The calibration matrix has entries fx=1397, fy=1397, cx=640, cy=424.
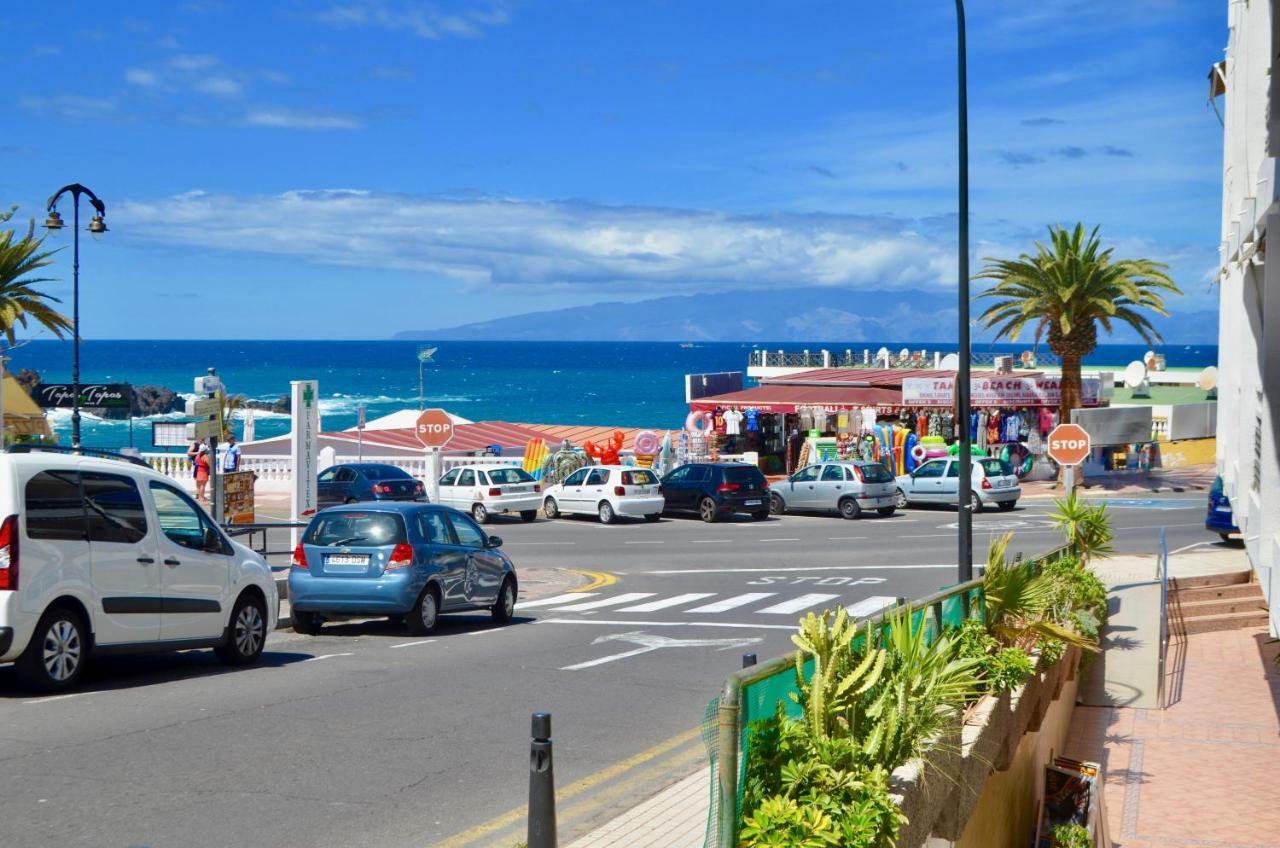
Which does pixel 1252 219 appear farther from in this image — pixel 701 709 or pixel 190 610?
pixel 190 610

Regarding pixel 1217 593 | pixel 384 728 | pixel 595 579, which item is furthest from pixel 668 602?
pixel 384 728

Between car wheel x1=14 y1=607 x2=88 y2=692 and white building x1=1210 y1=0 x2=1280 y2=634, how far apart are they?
10174 mm

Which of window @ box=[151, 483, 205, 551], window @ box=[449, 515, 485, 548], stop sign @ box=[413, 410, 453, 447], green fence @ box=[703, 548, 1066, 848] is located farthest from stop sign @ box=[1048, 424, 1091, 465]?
green fence @ box=[703, 548, 1066, 848]

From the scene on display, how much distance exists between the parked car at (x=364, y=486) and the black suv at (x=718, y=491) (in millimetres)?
7450

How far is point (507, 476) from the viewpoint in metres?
38.5

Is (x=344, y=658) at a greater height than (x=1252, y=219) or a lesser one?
lesser

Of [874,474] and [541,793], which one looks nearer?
[541,793]

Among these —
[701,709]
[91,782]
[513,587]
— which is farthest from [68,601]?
[513,587]

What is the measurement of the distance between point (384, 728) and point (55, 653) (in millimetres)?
3124

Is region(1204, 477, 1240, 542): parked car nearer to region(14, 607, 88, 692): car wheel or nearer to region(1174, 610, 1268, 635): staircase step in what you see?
region(1174, 610, 1268, 635): staircase step

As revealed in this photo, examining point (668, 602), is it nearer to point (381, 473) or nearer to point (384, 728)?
point (384, 728)

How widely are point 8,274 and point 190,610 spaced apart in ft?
86.3

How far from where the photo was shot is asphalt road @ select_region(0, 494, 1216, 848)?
27.0 feet

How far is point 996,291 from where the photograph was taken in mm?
48250
